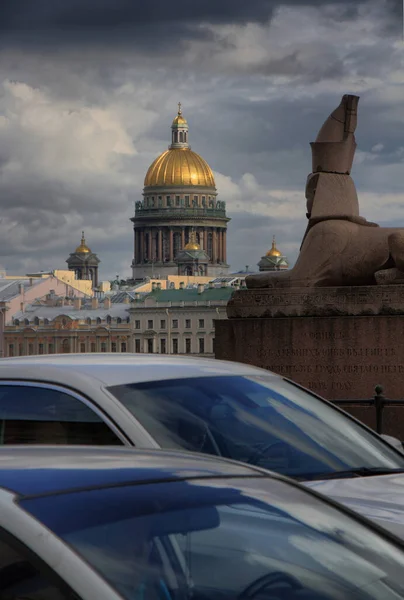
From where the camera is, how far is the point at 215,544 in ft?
7.96

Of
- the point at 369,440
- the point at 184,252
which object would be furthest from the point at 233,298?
the point at 184,252

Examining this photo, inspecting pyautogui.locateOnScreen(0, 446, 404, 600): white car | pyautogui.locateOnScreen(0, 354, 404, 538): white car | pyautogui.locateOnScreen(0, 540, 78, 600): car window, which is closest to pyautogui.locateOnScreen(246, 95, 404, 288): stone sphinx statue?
pyautogui.locateOnScreen(0, 354, 404, 538): white car

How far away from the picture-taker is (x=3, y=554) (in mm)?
2312

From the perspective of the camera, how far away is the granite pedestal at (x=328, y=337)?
12.5 m

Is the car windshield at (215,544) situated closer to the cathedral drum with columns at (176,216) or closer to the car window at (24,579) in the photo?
the car window at (24,579)

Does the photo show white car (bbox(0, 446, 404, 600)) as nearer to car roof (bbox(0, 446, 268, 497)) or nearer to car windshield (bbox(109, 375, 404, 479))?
car roof (bbox(0, 446, 268, 497))

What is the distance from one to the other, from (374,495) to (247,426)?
1.59 ft

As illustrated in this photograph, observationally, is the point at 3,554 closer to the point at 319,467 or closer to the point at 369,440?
the point at 319,467

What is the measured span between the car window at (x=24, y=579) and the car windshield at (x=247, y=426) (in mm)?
1775

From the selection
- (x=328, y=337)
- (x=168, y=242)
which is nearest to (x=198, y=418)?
(x=328, y=337)

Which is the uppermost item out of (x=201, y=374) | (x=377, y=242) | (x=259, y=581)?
(x=377, y=242)

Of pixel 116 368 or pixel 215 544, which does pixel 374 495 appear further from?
pixel 215 544

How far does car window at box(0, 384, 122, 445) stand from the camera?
420 centimetres

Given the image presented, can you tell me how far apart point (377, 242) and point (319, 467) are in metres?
8.85
